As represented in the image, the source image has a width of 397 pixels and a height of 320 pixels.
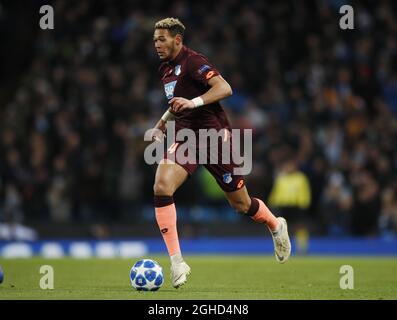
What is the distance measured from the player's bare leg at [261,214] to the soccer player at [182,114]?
1 centimetres

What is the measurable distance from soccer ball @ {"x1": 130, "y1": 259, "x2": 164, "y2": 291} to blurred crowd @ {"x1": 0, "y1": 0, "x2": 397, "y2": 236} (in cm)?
921

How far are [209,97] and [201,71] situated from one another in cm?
37

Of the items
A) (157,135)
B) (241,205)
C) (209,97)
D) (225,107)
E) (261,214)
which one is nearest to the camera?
(209,97)

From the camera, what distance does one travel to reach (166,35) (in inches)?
398

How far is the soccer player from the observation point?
9.86m

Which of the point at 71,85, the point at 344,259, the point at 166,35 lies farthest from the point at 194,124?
the point at 71,85

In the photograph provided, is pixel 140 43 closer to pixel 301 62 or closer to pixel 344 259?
pixel 301 62

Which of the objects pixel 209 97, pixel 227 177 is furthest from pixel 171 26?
pixel 227 177

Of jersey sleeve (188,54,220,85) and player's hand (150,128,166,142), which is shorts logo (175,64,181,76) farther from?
player's hand (150,128,166,142)

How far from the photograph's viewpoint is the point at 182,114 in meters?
10.2

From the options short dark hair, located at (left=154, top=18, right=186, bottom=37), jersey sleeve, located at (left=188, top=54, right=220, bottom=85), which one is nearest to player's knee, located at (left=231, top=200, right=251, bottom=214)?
jersey sleeve, located at (left=188, top=54, right=220, bottom=85)

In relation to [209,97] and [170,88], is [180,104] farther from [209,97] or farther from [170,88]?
[170,88]

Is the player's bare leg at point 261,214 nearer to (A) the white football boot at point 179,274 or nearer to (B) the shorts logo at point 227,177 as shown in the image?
(B) the shorts logo at point 227,177

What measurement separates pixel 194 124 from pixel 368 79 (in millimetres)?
11338
